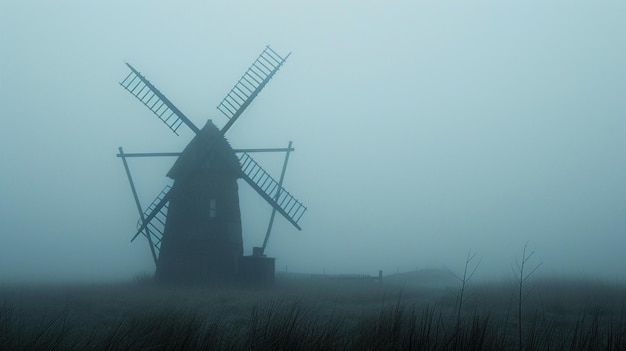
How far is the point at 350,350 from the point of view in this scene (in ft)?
27.2

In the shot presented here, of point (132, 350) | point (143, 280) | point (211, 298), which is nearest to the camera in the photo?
point (132, 350)

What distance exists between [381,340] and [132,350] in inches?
120

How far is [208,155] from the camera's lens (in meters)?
27.3

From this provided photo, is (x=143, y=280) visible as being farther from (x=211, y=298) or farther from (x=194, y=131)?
(x=211, y=298)

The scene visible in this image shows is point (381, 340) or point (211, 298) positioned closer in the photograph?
point (381, 340)

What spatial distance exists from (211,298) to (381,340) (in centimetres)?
1176

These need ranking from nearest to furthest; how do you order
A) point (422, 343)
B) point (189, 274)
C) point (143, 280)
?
1. point (422, 343)
2. point (189, 274)
3. point (143, 280)

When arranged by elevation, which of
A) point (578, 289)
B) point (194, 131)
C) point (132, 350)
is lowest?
point (132, 350)

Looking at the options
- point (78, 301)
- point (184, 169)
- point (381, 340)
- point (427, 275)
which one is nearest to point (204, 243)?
point (184, 169)

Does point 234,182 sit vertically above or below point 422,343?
above

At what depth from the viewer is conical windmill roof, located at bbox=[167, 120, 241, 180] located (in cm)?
2727

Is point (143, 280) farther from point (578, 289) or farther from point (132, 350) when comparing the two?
point (132, 350)

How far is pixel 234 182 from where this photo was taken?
92.7ft

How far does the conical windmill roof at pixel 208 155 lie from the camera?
27.3m
